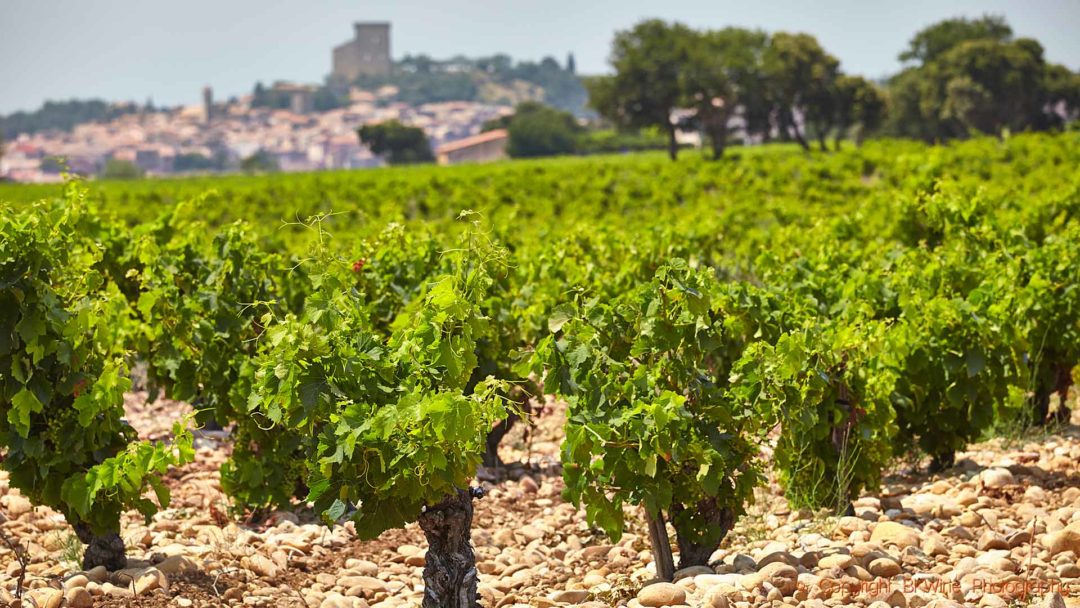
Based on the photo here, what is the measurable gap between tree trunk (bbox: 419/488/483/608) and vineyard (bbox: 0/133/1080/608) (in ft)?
0.03

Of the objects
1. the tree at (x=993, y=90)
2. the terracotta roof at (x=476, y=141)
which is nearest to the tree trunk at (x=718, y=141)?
the tree at (x=993, y=90)

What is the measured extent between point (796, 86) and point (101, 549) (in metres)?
58.1

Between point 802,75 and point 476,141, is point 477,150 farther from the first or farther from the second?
point 802,75

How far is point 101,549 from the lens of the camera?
5.23 metres

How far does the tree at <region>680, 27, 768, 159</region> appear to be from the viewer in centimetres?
6006

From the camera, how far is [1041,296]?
709 cm

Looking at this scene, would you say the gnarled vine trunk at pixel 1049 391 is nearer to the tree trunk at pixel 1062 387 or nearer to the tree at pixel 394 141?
the tree trunk at pixel 1062 387

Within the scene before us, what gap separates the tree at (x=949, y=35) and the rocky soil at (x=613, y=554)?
70.3 metres

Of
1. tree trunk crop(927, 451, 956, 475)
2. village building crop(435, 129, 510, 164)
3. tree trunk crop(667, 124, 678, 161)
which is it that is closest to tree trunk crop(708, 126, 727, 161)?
tree trunk crop(667, 124, 678, 161)

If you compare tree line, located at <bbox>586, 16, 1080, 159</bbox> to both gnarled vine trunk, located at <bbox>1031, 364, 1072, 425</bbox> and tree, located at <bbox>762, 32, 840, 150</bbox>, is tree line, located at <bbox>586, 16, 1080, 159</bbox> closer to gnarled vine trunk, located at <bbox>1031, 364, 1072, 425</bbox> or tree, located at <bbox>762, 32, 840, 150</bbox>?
tree, located at <bbox>762, 32, 840, 150</bbox>

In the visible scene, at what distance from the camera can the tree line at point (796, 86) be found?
58469mm

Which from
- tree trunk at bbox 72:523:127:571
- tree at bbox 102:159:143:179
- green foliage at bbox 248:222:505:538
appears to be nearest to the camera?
green foliage at bbox 248:222:505:538

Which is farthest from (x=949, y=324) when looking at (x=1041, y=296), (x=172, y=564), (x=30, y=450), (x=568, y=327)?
(x=30, y=450)

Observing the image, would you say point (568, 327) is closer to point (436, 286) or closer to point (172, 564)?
point (436, 286)
